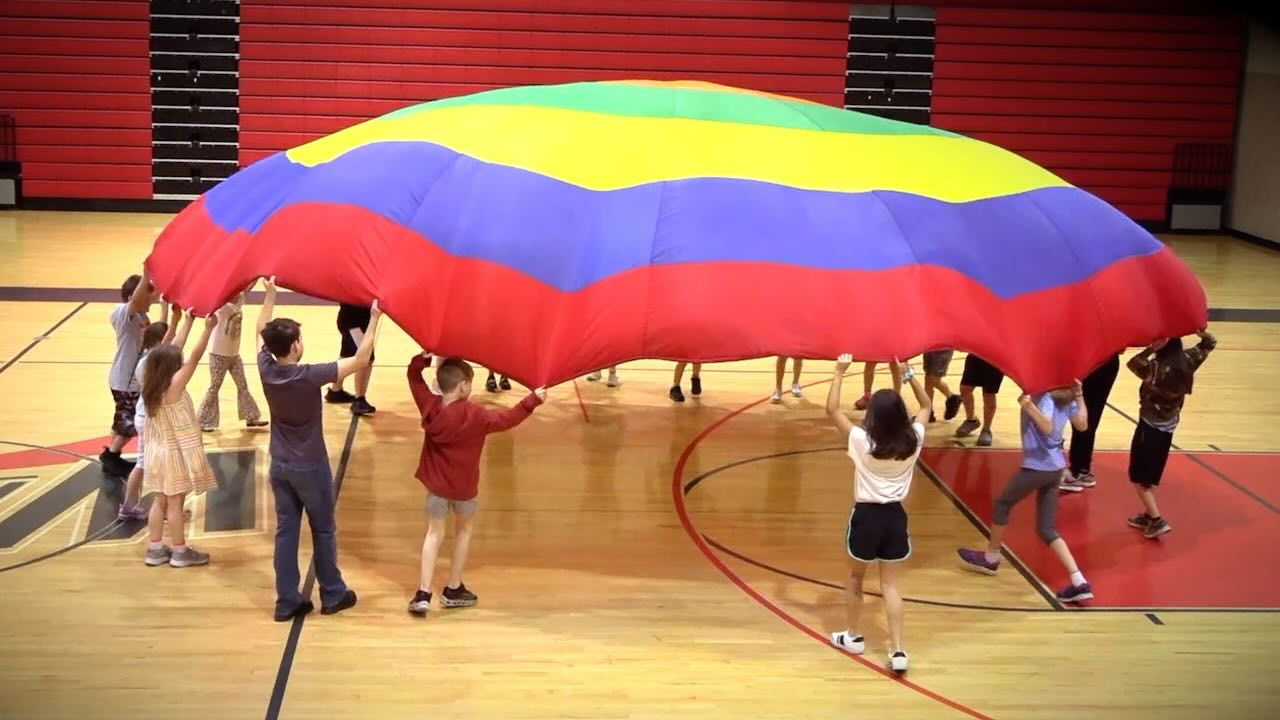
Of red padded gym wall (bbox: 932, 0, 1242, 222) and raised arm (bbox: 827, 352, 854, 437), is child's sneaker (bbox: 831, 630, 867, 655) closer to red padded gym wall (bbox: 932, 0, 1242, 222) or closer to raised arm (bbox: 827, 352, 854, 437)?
raised arm (bbox: 827, 352, 854, 437)

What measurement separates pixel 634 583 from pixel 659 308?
54.9 inches

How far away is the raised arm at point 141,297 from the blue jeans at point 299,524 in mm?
1849

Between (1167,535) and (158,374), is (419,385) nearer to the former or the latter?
(158,374)

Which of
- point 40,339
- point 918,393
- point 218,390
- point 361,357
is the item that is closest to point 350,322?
point 218,390

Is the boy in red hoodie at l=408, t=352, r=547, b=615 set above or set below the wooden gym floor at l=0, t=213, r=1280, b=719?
above

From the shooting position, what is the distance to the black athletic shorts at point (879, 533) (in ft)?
18.0

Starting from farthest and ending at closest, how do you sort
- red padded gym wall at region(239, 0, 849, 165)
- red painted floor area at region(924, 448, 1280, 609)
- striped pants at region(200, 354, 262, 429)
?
red padded gym wall at region(239, 0, 849, 165) < striped pants at region(200, 354, 262, 429) < red painted floor area at region(924, 448, 1280, 609)

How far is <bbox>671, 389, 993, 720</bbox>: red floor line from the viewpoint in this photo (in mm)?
5363

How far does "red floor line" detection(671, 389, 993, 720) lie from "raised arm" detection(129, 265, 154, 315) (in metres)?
3.03

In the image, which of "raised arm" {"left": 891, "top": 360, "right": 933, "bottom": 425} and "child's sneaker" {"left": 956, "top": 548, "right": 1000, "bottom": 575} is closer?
"raised arm" {"left": 891, "top": 360, "right": 933, "bottom": 425}

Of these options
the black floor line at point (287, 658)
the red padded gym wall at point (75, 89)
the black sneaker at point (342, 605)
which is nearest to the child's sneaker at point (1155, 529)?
the black sneaker at point (342, 605)

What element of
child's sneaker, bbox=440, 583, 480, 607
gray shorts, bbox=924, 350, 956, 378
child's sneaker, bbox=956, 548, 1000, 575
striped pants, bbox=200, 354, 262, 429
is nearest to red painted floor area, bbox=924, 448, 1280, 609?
child's sneaker, bbox=956, 548, 1000, 575

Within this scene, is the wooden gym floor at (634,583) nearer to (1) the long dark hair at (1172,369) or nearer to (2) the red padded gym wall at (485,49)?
(1) the long dark hair at (1172,369)

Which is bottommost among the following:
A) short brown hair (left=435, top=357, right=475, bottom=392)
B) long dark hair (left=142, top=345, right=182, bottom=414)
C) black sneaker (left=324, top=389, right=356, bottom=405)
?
black sneaker (left=324, top=389, right=356, bottom=405)
